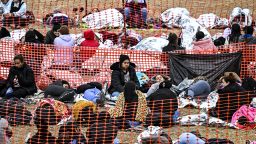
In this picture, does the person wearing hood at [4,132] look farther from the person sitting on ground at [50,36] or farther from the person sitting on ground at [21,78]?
the person sitting on ground at [50,36]

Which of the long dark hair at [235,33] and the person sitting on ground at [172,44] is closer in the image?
the person sitting on ground at [172,44]

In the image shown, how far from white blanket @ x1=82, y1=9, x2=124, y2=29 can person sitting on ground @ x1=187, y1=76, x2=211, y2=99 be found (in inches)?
236

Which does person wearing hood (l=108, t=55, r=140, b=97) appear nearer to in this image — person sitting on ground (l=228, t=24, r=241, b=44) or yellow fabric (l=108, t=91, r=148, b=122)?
yellow fabric (l=108, t=91, r=148, b=122)

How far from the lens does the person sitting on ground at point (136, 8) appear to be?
2325cm

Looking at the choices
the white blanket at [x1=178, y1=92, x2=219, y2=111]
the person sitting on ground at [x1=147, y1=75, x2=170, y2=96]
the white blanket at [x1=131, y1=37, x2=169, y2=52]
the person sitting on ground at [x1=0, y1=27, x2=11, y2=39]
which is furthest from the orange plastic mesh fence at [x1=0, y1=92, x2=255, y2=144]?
the person sitting on ground at [x1=0, y1=27, x2=11, y2=39]

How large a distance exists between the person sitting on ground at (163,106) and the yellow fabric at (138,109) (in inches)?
5.7

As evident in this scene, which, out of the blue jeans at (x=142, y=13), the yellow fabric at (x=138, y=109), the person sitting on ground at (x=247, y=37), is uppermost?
the blue jeans at (x=142, y=13)

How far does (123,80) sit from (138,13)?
6129mm

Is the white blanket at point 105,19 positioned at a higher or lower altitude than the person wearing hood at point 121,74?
higher

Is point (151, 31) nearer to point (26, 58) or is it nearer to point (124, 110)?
point (26, 58)

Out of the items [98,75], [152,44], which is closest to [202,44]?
[152,44]

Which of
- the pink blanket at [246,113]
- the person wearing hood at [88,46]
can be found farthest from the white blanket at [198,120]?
Answer: the person wearing hood at [88,46]

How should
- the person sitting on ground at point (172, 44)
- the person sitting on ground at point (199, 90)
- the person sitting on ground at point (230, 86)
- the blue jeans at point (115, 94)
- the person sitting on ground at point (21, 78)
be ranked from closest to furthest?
the person sitting on ground at point (230, 86) < the person sitting on ground at point (199, 90) < the blue jeans at point (115, 94) < the person sitting on ground at point (21, 78) < the person sitting on ground at point (172, 44)

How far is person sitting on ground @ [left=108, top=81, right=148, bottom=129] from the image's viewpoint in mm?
15656
